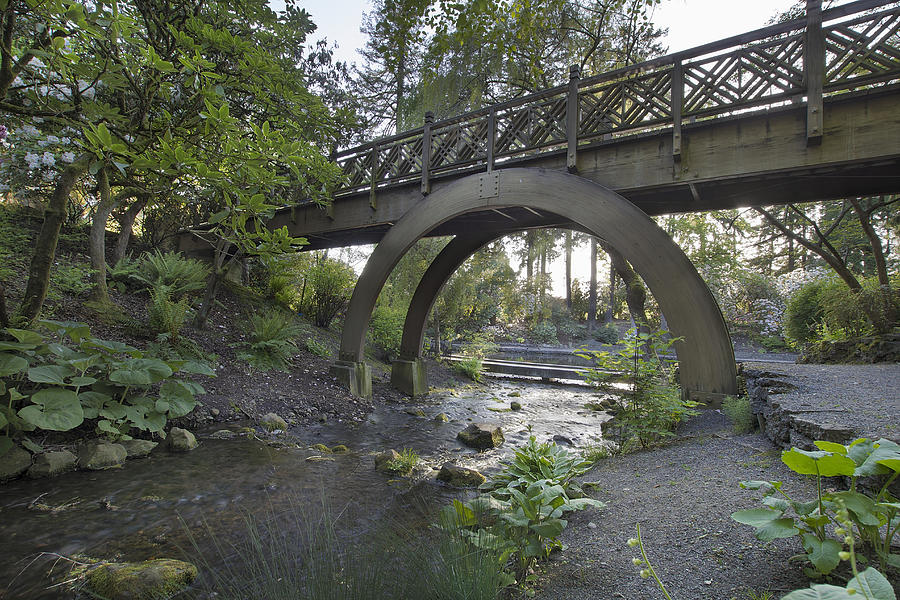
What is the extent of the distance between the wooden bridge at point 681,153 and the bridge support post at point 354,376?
0.03 m

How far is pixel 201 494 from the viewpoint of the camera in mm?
3227

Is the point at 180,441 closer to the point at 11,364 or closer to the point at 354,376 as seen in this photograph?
the point at 11,364

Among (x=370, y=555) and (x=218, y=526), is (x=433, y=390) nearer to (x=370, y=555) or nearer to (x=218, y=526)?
(x=218, y=526)

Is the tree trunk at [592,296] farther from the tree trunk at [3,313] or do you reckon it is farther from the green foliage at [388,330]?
the tree trunk at [3,313]

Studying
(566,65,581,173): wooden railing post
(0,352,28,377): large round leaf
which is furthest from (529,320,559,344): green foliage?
(0,352,28,377): large round leaf

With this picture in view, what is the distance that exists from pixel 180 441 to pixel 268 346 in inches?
110

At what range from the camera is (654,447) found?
3727 mm

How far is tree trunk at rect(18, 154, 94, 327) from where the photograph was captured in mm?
3586

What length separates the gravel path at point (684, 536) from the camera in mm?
1506

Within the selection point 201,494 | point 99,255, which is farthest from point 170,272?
point 201,494

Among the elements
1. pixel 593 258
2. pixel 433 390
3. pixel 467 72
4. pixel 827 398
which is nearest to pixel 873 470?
pixel 827 398

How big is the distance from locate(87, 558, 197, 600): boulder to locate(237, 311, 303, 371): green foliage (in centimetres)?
445

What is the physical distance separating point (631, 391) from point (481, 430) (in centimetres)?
209

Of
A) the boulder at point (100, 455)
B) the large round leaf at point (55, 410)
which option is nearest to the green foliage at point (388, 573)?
the large round leaf at point (55, 410)
